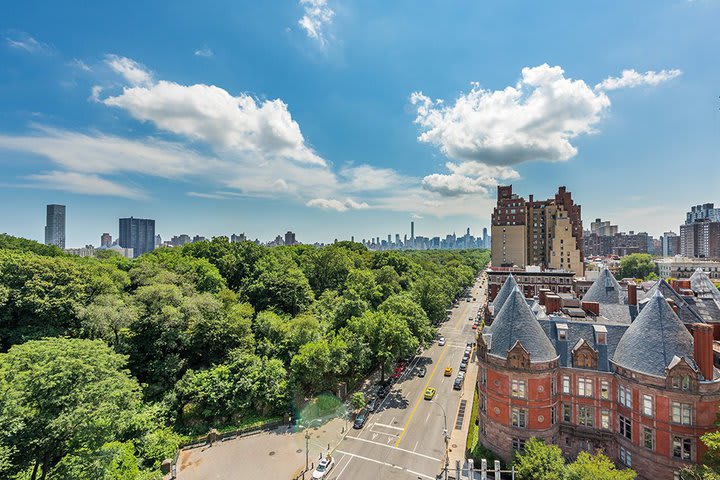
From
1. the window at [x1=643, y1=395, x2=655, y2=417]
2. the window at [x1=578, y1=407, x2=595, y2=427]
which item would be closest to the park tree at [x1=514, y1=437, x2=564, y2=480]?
the window at [x1=578, y1=407, x2=595, y2=427]

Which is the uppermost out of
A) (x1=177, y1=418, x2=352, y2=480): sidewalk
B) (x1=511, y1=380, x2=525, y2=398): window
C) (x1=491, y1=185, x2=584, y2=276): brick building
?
(x1=491, y1=185, x2=584, y2=276): brick building

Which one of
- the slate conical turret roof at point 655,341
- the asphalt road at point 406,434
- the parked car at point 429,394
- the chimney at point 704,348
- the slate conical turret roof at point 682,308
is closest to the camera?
the chimney at point 704,348

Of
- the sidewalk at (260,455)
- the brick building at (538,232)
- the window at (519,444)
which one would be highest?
the brick building at (538,232)

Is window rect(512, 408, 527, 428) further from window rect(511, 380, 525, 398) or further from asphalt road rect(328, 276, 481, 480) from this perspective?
asphalt road rect(328, 276, 481, 480)

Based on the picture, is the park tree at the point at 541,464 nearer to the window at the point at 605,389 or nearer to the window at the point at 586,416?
the window at the point at 586,416

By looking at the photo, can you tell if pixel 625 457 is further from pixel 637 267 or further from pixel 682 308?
pixel 637 267

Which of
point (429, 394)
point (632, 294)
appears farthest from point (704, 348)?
point (429, 394)

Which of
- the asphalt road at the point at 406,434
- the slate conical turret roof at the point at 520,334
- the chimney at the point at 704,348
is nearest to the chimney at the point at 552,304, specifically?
the slate conical turret roof at the point at 520,334
